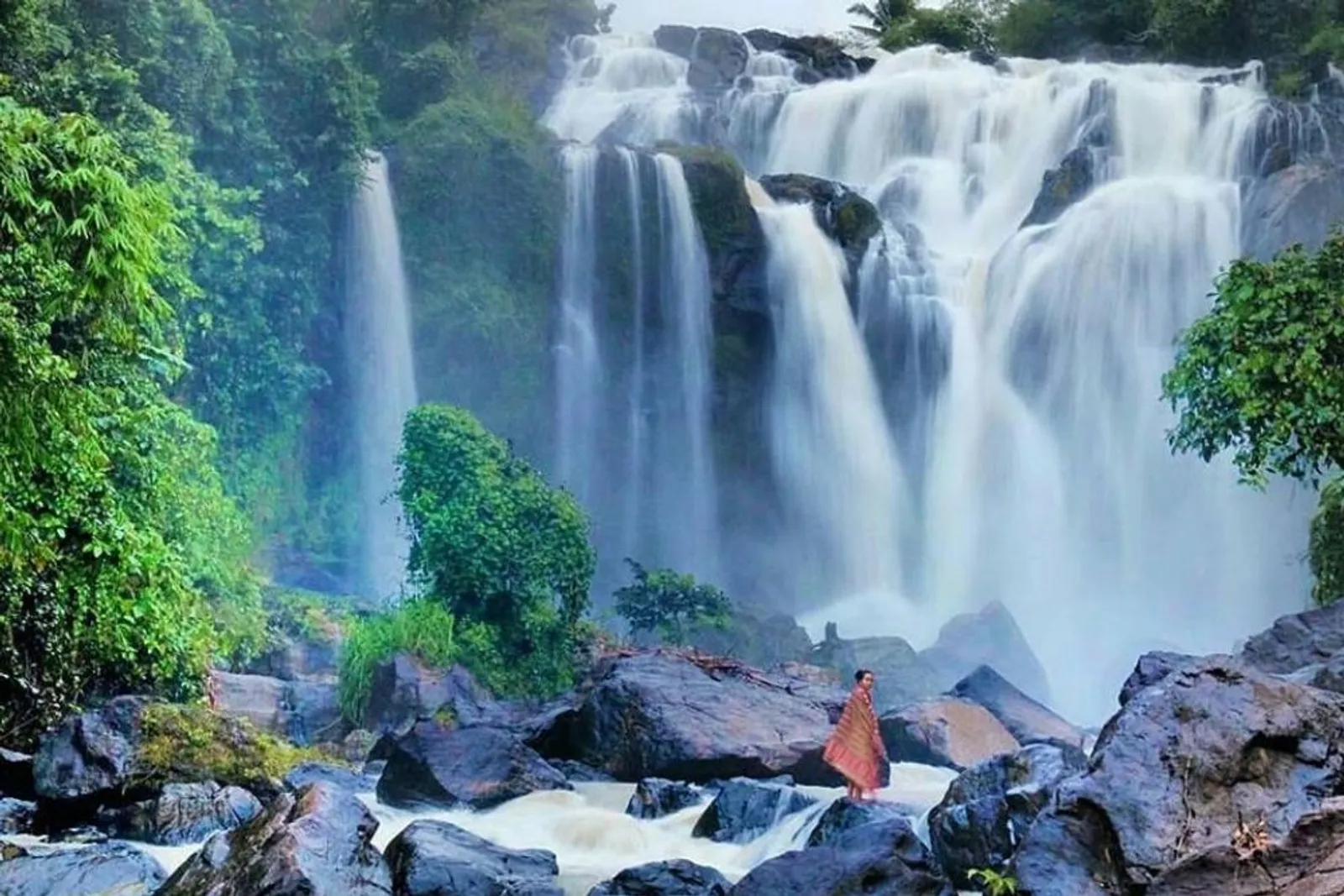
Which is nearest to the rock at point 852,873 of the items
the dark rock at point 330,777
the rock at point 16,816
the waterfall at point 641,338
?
the dark rock at point 330,777

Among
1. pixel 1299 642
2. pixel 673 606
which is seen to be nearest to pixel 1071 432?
A: pixel 673 606

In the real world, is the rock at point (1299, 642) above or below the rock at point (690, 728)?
above

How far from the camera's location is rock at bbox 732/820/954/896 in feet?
21.1

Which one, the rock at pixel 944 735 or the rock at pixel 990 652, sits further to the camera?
the rock at pixel 990 652

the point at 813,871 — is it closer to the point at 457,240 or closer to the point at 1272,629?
the point at 1272,629

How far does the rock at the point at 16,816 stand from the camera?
28.1 feet

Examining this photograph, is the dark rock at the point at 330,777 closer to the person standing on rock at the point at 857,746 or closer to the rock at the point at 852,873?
the person standing on rock at the point at 857,746

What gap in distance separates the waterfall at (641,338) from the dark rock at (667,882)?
17.2 meters

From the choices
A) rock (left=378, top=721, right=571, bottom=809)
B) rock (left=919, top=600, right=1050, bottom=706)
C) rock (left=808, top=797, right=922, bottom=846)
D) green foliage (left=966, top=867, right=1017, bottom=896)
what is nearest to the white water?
rock (left=919, top=600, right=1050, bottom=706)

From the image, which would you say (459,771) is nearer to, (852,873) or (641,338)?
(852,873)

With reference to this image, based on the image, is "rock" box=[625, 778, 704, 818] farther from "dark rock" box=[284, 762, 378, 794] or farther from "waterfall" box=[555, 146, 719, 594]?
"waterfall" box=[555, 146, 719, 594]

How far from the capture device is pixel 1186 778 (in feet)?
20.1

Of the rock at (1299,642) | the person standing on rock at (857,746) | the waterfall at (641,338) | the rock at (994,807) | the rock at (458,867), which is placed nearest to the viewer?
the rock at (458,867)

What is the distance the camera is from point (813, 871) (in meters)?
6.55
